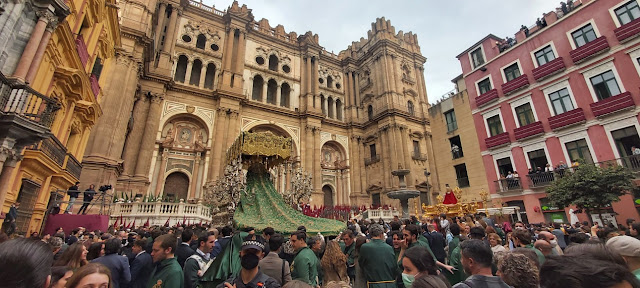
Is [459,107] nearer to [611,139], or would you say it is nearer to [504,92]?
[504,92]

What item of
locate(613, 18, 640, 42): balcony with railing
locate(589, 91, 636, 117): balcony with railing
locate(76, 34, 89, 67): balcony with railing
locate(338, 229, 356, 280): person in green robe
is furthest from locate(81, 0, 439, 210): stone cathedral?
locate(613, 18, 640, 42): balcony with railing

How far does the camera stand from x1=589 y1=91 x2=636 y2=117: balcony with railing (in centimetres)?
1184

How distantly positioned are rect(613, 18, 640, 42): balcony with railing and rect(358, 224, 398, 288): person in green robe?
53.4ft

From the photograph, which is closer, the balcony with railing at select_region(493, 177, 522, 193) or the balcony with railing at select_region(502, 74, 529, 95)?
the balcony with railing at select_region(493, 177, 522, 193)

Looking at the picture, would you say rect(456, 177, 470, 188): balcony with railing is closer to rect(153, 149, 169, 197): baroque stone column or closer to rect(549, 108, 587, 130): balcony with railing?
rect(549, 108, 587, 130): balcony with railing

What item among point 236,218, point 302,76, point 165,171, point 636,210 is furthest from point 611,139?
point 165,171

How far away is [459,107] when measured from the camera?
1973cm

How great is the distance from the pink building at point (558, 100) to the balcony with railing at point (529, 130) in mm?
47

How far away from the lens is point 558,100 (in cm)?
1431

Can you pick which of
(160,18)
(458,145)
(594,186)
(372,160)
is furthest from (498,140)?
Result: (160,18)

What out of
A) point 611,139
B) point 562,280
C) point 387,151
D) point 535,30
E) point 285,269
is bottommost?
point 285,269

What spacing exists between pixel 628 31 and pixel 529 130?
5.54m

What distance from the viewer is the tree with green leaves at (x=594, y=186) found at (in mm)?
9797

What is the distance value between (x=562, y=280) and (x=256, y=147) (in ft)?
43.7
